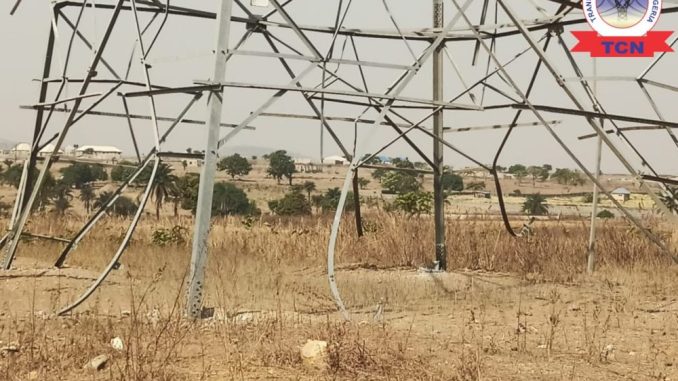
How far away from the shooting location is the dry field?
6.11 m

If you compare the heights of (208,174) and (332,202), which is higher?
(208,174)

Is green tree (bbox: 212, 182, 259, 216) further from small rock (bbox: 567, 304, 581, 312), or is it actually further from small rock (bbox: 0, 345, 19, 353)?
small rock (bbox: 0, 345, 19, 353)

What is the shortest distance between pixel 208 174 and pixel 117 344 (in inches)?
105

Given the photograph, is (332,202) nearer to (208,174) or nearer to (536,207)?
(536,207)

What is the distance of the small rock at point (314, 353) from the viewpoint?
609cm

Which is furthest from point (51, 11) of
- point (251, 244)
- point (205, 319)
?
point (251, 244)

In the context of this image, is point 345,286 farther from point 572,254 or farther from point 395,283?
point 572,254

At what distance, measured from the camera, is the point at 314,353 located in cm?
616

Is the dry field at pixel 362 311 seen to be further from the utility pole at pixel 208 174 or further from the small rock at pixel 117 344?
the utility pole at pixel 208 174

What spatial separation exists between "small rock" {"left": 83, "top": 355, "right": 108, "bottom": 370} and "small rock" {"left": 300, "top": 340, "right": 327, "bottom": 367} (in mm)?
1835

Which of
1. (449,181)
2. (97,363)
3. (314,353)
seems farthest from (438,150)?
(449,181)

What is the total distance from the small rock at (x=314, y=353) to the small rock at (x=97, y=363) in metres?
1.84

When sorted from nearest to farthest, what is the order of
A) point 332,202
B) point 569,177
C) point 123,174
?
point 332,202
point 123,174
point 569,177

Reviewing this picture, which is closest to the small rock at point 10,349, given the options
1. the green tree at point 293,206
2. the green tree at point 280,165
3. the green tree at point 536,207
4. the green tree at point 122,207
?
the green tree at point 122,207
